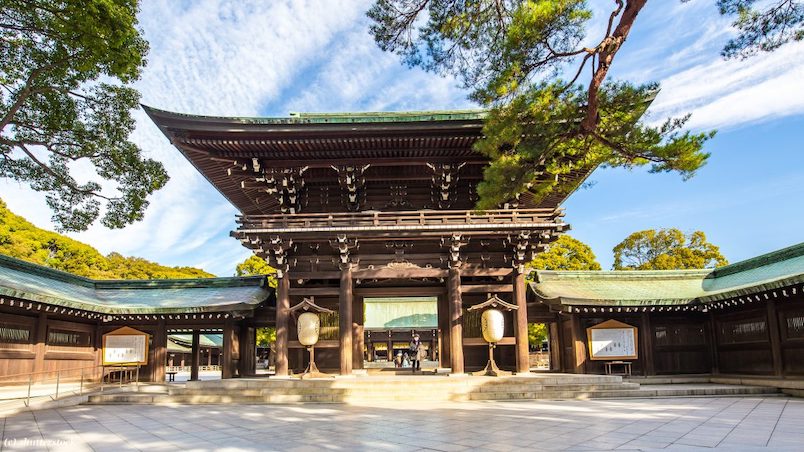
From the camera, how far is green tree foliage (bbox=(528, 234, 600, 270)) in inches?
1676

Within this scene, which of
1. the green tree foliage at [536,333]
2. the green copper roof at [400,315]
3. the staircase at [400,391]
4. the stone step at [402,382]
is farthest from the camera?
the green tree foliage at [536,333]

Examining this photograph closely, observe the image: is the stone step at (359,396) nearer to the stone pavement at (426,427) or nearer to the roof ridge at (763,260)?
the stone pavement at (426,427)

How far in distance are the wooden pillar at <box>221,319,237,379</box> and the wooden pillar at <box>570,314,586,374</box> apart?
12.7m

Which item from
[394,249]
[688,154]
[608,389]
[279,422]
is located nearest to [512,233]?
[394,249]

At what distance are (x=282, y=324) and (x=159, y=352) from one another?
19.1ft

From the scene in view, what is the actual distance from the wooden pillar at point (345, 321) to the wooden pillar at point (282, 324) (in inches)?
73.4

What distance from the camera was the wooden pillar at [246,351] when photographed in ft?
65.3

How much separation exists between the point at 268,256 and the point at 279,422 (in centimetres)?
727

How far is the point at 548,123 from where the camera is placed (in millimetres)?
10867

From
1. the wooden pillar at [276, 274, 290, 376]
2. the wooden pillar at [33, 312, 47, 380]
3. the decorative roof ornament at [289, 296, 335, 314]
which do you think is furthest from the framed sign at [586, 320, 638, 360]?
the wooden pillar at [33, 312, 47, 380]

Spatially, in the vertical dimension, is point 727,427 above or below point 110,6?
below

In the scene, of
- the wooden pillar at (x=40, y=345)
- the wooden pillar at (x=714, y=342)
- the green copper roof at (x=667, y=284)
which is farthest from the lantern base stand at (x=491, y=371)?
the wooden pillar at (x=40, y=345)

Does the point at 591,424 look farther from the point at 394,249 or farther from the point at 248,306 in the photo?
the point at 248,306

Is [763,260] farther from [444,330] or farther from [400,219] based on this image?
[400,219]
